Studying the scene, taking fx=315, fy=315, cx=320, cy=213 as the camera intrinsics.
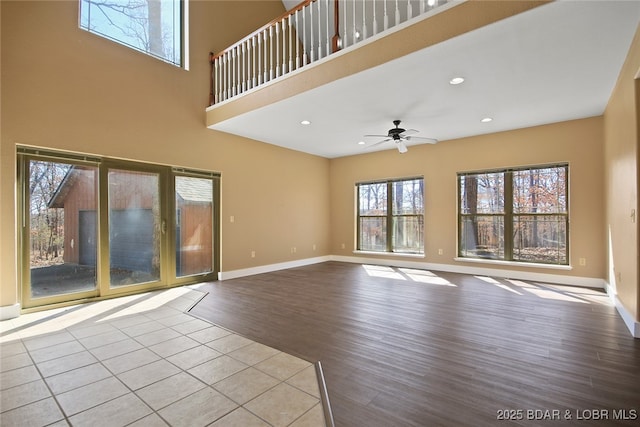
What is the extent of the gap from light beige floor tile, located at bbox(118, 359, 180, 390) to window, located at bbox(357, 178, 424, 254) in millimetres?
5688

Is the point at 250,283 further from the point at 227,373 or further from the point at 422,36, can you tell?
the point at 422,36

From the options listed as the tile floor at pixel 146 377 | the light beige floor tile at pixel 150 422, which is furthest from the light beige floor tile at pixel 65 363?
the light beige floor tile at pixel 150 422

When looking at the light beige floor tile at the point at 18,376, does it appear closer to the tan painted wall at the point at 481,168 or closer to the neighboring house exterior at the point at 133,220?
the neighboring house exterior at the point at 133,220

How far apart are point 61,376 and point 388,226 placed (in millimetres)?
6338

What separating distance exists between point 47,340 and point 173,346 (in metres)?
1.26

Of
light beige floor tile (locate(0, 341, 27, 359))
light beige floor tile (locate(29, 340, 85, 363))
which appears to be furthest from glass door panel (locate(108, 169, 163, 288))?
light beige floor tile (locate(29, 340, 85, 363))

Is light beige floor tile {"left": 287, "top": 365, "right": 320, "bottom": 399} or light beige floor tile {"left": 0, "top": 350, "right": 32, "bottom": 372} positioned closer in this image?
light beige floor tile {"left": 287, "top": 365, "right": 320, "bottom": 399}

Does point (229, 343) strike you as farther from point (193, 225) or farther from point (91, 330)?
point (193, 225)

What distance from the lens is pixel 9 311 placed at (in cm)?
358

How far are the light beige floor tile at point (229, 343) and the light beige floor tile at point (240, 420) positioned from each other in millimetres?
900

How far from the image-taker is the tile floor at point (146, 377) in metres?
1.83

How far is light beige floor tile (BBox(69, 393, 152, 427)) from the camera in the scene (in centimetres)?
177

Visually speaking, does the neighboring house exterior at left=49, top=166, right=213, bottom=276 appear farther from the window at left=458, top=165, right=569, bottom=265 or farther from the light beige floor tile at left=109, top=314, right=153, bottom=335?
the window at left=458, top=165, right=569, bottom=265

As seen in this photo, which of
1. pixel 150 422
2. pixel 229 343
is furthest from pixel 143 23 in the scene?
pixel 150 422
